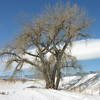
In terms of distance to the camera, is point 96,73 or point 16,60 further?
point 96,73

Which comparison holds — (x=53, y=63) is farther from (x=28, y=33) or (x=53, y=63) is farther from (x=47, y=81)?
(x=28, y=33)

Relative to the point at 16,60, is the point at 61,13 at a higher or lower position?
higher

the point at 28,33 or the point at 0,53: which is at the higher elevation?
the point at 28,33

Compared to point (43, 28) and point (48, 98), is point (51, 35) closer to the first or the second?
point (43, 28)

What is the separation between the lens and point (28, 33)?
21172mm

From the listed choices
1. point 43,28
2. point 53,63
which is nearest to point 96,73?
point 53,63

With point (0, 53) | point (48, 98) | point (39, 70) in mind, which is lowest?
point (48, 98)

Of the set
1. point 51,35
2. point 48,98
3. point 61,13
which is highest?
point 61,13

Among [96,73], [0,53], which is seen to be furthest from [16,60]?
[96,73]

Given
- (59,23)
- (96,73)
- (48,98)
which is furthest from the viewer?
(96,73)

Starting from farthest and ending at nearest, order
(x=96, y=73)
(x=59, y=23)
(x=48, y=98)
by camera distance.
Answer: (x=96, y=73)
(x=59, y=23)
(x=48, y=98)

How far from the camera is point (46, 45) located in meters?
21.6

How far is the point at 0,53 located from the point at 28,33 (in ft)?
10.0

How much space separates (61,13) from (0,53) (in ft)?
20.6
